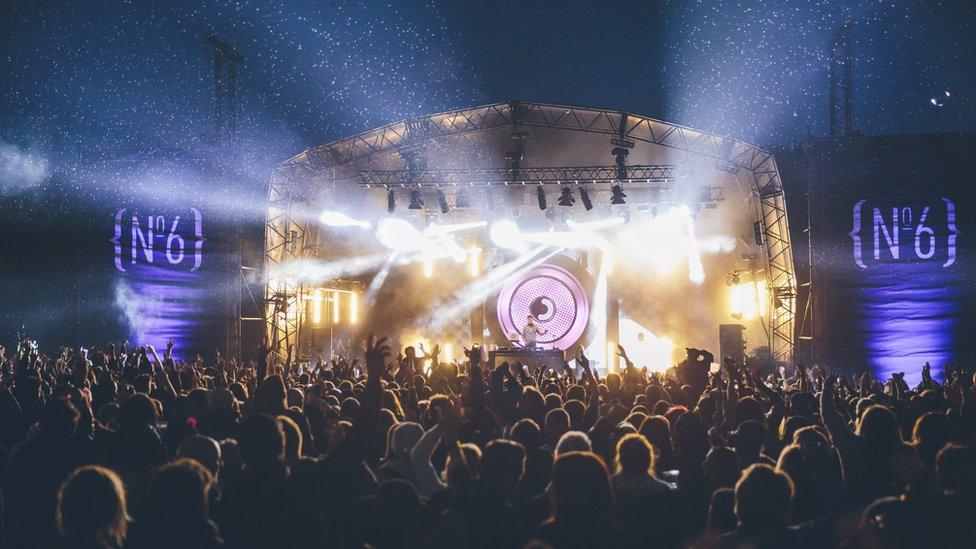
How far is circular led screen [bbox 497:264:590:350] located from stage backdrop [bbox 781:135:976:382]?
23.9 feet

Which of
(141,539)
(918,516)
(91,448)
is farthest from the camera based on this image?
(91,448)

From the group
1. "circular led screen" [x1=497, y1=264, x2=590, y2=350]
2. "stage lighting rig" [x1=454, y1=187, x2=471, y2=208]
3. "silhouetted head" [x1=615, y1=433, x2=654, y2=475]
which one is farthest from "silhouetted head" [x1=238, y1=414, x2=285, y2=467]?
"circular led screen" [x1=497, y1=264, x2=590, y2=350]

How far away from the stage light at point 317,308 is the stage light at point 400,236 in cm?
281

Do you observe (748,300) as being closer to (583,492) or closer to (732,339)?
(732,339)

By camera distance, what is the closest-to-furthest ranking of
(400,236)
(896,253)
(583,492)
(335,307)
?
(583,492) < (896,253) < (335,307) < (400,236)

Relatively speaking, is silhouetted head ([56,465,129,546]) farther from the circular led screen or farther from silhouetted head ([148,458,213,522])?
the circular led screen

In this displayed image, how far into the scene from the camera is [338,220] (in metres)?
19.8

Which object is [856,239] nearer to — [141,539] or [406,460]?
[406,460]

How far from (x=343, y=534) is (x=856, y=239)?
14.4m

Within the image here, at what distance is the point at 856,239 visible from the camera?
14281mm

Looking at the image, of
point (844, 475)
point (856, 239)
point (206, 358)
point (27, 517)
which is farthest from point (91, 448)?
point (856, 239)

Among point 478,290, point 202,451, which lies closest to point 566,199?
point 478,290

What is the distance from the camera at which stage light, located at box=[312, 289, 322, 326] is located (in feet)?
61.3

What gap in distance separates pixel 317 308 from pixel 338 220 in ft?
8.94
